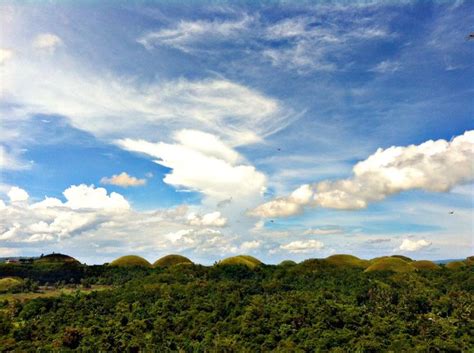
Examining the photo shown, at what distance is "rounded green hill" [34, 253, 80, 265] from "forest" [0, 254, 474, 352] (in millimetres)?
33803

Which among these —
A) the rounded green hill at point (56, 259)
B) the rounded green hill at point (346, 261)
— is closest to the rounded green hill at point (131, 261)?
the rounded green hill at point (56, 259)

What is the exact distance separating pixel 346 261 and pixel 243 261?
4475 centimetres

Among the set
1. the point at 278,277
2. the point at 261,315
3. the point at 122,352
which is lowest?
the point at 122,352

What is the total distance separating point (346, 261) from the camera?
587 ft

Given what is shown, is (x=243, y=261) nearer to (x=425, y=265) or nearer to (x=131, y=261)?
(x=131, y=261)

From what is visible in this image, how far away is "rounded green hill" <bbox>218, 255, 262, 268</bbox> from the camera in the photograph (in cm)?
16493

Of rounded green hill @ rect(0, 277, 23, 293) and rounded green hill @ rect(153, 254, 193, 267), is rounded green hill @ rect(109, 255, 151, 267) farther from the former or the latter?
rounded green hill @ rect(0, 277, 23, 293)

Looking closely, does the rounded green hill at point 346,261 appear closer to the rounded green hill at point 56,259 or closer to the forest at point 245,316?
the forest at point 245,316

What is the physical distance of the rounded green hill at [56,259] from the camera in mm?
157375

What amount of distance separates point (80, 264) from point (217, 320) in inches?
3432

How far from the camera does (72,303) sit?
311 feet

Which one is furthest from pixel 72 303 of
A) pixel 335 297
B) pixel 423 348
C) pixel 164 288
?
pixel 423 348

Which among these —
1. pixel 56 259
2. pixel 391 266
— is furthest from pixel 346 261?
pixel 56 259

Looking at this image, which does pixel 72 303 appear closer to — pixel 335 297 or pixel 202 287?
pixel 202 287
